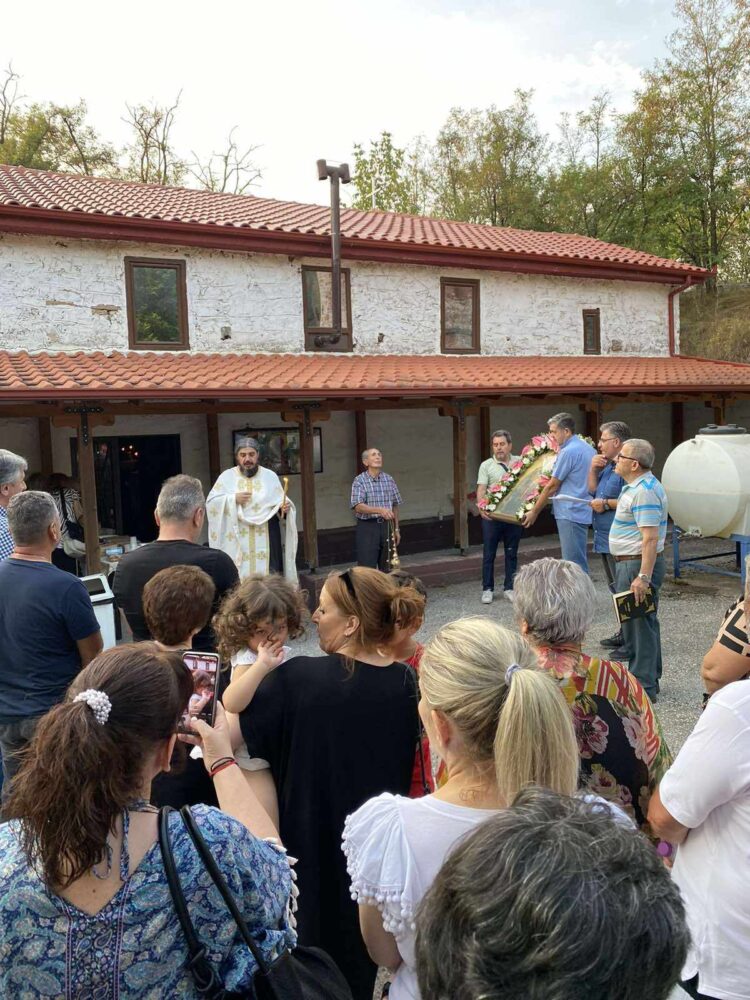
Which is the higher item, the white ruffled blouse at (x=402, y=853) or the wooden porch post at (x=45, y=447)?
the wooden porch post at (x=45, y=447)

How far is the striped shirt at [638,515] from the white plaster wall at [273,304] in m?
6.97

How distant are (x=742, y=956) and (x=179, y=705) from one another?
4.43 ft

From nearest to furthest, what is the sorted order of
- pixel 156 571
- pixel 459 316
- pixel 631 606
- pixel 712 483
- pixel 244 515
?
pixel 156 571, pixel 631 606, pixel 244 515, pixel 712 483, pixel 459 316

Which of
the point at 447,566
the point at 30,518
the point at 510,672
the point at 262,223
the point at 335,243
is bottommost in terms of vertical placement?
the point at 447,566

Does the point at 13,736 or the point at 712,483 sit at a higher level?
the point at 712,483

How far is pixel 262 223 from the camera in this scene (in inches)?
436

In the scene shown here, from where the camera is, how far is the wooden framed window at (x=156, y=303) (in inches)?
404

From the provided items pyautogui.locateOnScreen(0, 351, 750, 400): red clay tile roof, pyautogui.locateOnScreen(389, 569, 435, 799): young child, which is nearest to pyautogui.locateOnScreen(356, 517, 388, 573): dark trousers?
pyautogui.locateOnScreen(0, 351, 750, 400): red clay tile roof

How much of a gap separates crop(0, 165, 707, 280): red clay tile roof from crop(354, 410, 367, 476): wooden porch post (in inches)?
96.4

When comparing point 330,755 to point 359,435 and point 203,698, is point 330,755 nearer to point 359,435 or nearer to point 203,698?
point 203,698

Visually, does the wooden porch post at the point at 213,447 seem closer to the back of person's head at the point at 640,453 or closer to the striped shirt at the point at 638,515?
the striped shirt at the point at 638,515

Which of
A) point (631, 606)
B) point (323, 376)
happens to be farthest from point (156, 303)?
point (631, 606)

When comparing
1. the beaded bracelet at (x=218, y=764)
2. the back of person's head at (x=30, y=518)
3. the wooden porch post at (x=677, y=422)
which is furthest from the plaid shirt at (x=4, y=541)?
the wooden porch post at (x=677, y=422)

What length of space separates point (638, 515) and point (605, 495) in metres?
1.78
